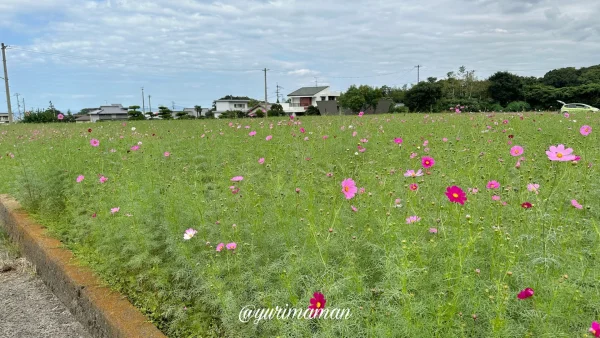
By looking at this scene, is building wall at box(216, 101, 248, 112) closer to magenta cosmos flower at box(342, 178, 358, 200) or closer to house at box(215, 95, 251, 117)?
house at box(215, 95, 251, 117)

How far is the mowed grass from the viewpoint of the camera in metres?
1.32

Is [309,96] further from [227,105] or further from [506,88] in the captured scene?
[506,88]

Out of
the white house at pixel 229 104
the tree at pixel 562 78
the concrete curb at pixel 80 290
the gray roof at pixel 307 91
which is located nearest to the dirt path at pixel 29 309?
the concrete curb at pixel 80 290

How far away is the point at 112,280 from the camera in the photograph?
2.31 meters

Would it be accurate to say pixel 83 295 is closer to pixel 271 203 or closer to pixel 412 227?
pixel 271 203

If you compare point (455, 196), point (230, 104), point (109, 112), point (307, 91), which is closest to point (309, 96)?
point (307, 91)

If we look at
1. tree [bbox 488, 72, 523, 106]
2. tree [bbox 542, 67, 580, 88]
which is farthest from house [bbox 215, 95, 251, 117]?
tree [bbox 542, 67, 580, 88]

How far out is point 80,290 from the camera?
2314 mm

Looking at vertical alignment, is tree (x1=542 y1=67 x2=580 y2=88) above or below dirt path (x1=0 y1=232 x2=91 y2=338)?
above

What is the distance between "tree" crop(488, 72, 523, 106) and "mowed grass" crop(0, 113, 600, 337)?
112 ft

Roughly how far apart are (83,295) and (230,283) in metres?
1.06

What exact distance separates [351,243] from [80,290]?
5.18 feet

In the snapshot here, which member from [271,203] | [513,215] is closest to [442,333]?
[513,215]

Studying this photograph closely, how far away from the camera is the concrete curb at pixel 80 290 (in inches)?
75.2
